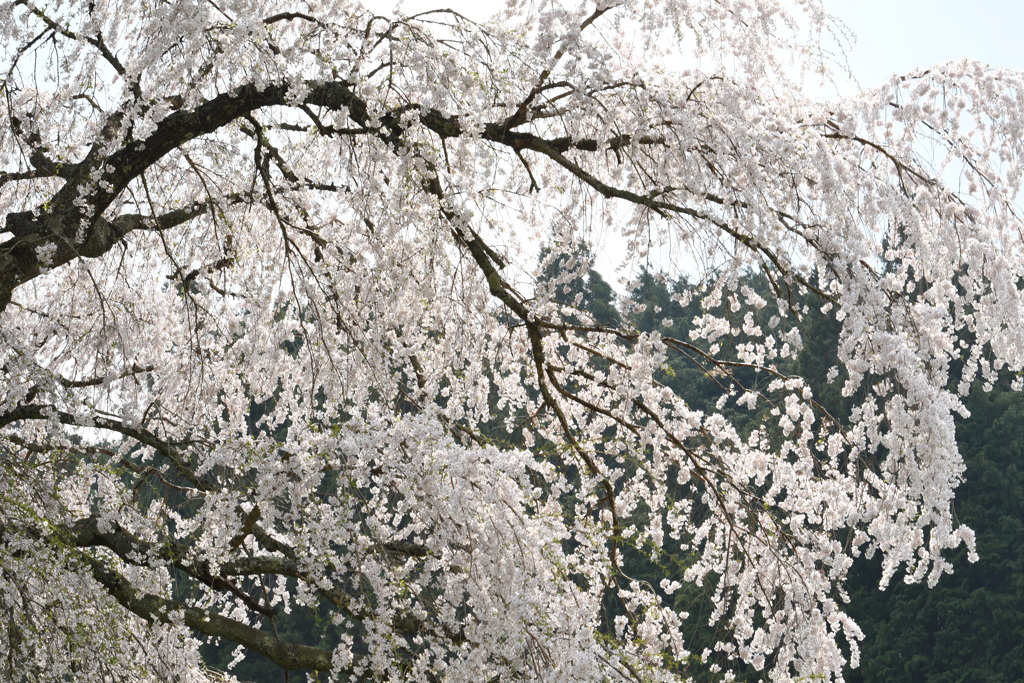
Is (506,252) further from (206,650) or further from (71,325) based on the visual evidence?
(206,650)

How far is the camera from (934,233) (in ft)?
13.0

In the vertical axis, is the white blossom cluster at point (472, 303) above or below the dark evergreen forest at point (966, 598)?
below

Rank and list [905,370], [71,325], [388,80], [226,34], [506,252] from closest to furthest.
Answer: [905,370], [226,34], [388,80], [506,252], [71,325]

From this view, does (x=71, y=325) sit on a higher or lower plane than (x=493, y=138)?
lower

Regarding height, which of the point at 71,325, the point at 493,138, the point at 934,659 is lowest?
the point at 71,325

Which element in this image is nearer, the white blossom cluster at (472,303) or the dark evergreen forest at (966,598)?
the white blossom cluster at (472,303)

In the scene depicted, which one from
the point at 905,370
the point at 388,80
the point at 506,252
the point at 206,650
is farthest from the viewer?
the point at 206,650

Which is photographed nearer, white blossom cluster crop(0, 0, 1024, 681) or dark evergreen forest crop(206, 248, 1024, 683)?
white blossom cluster crop(0, 0, 1024, 681)

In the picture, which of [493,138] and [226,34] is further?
[493,138]

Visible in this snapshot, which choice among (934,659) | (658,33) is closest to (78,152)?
(658,33)

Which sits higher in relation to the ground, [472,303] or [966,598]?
[966,598]

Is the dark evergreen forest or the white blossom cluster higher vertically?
the dark evergreen forest

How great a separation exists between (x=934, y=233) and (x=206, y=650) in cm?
1718

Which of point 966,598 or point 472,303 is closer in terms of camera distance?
point 472,303
